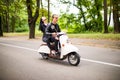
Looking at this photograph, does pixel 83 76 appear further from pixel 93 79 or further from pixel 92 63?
pixel 92 63

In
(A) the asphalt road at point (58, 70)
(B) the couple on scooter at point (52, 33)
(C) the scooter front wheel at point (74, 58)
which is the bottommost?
(A) the asphalt road at point (58, 70)

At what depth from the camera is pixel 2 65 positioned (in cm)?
956

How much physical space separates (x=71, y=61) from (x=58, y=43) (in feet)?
2.82

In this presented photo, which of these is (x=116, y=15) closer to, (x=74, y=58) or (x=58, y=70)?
(x=74, y=58)

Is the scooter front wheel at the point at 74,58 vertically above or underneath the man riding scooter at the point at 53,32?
underneath

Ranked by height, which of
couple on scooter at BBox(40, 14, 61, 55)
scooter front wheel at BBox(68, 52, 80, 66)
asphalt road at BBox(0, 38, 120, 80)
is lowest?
asphalt road at BBox(0, 38, 120, 80)

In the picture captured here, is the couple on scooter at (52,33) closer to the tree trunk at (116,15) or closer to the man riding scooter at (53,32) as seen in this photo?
the man riding scooter at (53,32)

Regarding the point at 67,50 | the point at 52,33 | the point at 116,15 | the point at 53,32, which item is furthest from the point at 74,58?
the point at 116,15

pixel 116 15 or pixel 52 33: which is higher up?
pixel 116 15

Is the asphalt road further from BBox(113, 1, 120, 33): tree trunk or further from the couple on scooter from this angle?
BBox(113, 1, 120, 33): tree trunk

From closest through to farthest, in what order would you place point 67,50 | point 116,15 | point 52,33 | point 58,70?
1. point 58,70
2. point 67,50
3. point 52,33
4. point 116,15

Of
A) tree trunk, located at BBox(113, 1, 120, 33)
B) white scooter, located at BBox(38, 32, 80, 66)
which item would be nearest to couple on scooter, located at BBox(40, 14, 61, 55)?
white scooter, located at BBox(38, 32, 80, 66)

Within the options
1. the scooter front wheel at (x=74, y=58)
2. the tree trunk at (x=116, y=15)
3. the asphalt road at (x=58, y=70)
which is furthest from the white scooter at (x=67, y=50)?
the tree trunk at (x=116, y=15)

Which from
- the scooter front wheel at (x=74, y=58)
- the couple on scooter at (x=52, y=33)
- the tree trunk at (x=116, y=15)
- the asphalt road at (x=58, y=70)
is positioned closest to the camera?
the asphalt road at (x=58, y=70)
